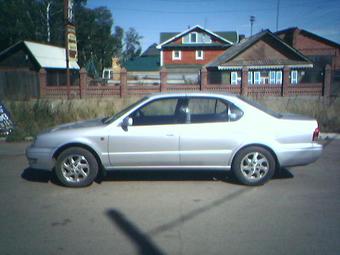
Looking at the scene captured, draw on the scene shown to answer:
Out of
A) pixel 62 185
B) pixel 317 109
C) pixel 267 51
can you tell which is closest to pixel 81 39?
pixel 267 51

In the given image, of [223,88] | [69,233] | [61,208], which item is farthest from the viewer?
[223,88]

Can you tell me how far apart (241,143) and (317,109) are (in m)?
8.58

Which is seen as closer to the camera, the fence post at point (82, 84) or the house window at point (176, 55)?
the fence post at point (82, 84)

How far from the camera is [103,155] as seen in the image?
20.0 feet

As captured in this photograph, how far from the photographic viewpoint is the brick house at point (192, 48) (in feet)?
159

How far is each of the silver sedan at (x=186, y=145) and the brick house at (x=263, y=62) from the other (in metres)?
28.9

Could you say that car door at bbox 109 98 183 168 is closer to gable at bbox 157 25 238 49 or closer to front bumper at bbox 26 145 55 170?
front bumper at bbox 26 145 55 170

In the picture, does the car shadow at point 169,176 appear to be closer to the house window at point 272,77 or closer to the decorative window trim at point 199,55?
the house window at point 272,77

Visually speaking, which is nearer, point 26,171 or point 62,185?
point 62,185

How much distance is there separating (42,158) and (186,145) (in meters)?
2.44

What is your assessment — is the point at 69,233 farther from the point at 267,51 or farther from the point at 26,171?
the point at 267,51

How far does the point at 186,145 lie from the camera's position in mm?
6027

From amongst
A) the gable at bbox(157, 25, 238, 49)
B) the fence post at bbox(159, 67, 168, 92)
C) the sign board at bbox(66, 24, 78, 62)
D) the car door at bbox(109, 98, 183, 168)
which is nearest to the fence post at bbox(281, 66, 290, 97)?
the fence post at bbox(159, 67, 168, 92)

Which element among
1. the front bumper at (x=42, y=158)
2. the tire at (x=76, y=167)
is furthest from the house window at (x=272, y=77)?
the front bumper at (x=42, y=158)
